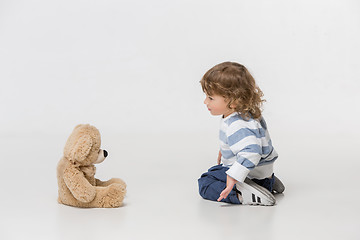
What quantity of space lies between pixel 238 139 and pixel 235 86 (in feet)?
0.83

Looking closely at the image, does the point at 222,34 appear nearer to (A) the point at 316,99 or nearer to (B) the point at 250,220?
(A) the point at 316,99

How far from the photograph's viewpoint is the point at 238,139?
2912 mm

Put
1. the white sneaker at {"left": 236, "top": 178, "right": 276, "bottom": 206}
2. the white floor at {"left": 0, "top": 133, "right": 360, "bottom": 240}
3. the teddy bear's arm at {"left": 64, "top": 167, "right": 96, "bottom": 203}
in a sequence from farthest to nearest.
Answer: the white sneaker at {"left": 236, "top": 178, "right": 276, "bottom": 206} → the teddy bear's arm at {"left": 64, "top": 167, "right": 96, "bottom": 203} → the white floor at {"left": 0, "top": 133, "right": 360, "bottom": 240}

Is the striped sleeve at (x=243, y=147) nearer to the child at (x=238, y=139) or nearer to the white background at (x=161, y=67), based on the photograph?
the child at (x=238, y=139)

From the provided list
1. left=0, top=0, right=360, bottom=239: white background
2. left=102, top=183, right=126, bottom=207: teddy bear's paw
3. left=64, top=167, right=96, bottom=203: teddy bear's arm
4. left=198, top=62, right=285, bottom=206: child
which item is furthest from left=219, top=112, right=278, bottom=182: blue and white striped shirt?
left=0, top=0, right=360, bottom=239: white background

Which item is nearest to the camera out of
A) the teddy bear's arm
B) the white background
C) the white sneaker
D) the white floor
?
the white floor

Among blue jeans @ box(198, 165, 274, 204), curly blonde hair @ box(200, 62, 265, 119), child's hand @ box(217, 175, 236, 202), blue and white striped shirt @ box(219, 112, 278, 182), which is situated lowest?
child's hand @ box(217, 175, 236, 202)

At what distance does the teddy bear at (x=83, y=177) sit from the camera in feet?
9.24

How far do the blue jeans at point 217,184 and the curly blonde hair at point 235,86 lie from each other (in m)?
0.32

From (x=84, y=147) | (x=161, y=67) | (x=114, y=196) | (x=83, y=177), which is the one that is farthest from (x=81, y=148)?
(x=161, y=67)

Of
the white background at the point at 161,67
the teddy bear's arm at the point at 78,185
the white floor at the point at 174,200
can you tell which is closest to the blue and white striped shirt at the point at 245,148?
the white floor at the point at 174,200

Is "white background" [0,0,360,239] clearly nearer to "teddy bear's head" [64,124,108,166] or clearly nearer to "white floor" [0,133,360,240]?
"white floor" [0,133,360,240]

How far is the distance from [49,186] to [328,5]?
3.14 metres

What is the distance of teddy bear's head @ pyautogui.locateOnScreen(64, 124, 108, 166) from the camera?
2.83m
